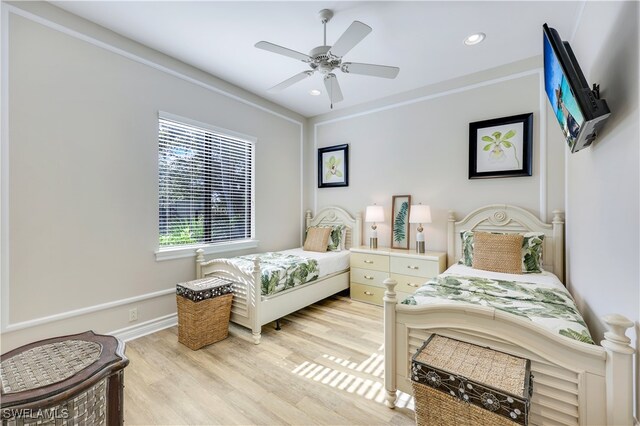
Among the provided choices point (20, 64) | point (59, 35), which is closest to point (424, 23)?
point (59, 35)

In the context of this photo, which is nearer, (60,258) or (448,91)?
(60,258)

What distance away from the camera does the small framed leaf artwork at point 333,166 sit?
14.2 feet

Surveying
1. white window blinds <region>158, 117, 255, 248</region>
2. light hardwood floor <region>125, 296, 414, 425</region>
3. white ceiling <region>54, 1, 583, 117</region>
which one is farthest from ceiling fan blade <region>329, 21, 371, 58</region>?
light hardwood floor <region>125, 296, 414, 425</region>

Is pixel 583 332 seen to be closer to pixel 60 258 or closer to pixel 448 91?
pixel 448 91

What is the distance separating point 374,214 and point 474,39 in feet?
7.15

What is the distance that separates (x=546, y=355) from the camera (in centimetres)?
129

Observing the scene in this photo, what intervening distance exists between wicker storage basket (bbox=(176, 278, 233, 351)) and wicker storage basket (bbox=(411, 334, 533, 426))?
184 centimetres

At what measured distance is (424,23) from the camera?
2385 mm

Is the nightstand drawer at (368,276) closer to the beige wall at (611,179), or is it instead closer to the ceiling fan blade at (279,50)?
the beige wall at (611,179)

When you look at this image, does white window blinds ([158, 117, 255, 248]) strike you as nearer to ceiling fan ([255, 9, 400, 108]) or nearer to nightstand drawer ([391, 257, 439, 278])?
ceiling fan ([255, 9, 400, 108])

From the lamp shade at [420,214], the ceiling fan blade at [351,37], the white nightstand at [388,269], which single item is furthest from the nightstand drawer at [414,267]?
the ceiling fan blade at [351,37]

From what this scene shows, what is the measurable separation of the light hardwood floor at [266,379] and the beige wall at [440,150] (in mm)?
1893

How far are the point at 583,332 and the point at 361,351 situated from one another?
1545 mm

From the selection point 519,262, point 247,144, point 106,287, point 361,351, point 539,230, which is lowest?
point 361,351
